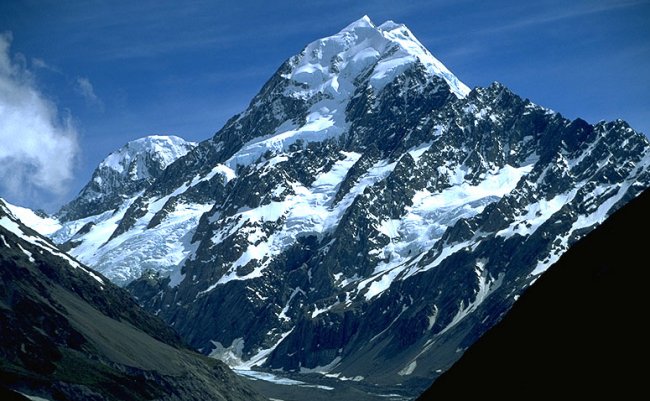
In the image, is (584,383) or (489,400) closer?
(584,383)

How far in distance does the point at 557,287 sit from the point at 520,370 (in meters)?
10.1

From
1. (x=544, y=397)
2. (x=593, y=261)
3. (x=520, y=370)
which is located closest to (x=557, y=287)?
(x=593, y=261)

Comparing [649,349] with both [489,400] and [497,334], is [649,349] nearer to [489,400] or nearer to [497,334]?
[489,400]

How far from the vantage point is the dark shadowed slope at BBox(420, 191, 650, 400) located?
244ft

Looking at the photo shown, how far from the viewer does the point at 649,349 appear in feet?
235

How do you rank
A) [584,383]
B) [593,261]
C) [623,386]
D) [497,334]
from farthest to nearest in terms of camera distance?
[497,334] → [593,261] → [584,383] → [623,386]

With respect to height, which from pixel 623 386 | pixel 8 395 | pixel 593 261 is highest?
pixel 8 395

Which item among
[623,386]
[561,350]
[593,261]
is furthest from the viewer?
[593,261]

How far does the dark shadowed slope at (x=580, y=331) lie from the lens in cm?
7431

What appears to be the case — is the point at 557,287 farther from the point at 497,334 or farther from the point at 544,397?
the point at 544,397

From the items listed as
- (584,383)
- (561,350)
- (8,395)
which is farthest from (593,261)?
(8,395)

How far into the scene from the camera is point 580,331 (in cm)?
8150

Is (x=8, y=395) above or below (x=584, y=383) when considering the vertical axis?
above

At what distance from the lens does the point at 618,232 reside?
297 feet
